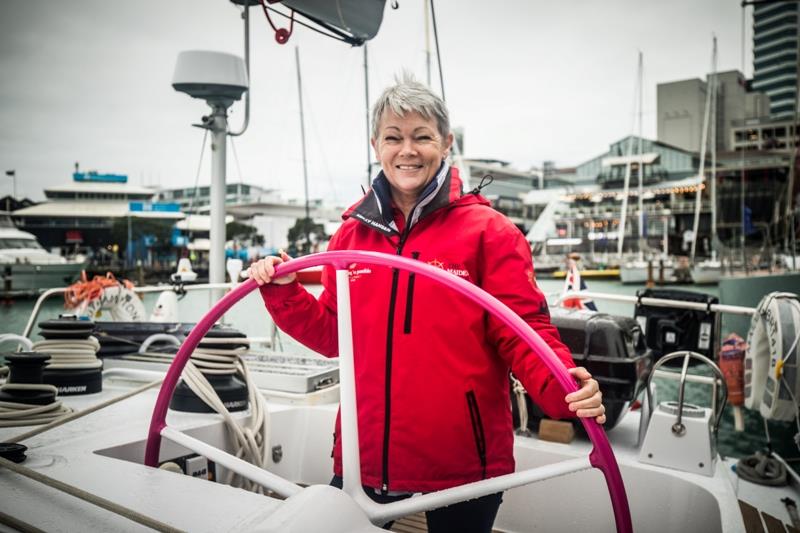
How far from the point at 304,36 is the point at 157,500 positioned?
3.16 m

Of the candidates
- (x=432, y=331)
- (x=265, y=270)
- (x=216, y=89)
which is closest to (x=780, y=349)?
(x=432, y=331)

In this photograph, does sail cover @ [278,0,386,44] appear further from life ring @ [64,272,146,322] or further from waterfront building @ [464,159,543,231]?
waterfront building @ [464,159,543,231]

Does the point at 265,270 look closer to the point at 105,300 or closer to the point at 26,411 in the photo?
the point at 26,411

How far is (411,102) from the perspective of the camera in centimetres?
136

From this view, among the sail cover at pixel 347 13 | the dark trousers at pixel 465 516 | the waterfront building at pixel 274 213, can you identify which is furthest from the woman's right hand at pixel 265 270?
the waterfront building at pixel 274 213

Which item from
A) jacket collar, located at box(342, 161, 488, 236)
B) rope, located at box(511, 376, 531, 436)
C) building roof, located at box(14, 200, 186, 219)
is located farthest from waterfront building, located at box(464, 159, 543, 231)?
jacket collar, located at box(342, 161, 488, 236)

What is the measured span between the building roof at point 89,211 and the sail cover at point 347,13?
3933 centimetres

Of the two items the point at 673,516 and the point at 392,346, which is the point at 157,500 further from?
the point at 673,516

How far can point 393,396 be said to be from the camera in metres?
1.31

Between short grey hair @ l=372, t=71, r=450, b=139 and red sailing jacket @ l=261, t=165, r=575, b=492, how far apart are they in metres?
0.17

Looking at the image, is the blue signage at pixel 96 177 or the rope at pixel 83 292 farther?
the blue signage at pixel 96 177

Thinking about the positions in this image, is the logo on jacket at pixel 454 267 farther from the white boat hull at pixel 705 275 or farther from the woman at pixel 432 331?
the white boat hull at pixel 705 275

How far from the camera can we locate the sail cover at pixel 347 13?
324 centimetres

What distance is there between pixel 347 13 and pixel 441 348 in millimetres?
2746
